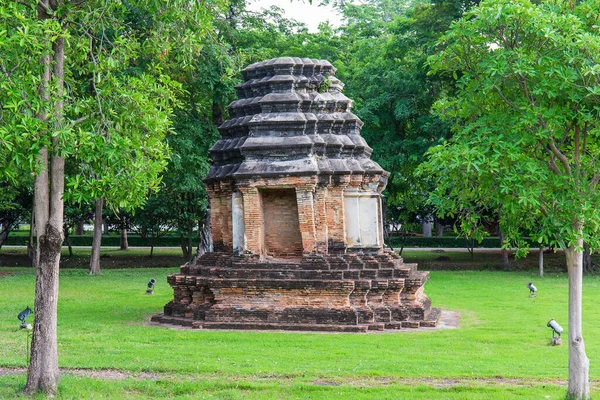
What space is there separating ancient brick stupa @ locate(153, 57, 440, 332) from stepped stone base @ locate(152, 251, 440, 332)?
0.02m

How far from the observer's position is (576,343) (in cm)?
877

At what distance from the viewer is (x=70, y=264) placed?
3338 cm

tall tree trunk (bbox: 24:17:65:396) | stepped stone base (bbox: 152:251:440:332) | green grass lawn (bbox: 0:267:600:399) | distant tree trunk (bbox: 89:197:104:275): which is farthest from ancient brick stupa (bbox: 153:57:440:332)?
distant tree trunk (bbox: 89:197:104:275)

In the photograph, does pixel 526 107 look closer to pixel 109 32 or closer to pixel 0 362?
pixel 0 362

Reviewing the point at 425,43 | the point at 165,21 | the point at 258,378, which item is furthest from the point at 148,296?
the point at 425,43

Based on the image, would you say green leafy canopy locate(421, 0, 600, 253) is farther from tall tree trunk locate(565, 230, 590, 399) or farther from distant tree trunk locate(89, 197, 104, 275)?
distant tree trunk locate(89, 197, 104, 275)

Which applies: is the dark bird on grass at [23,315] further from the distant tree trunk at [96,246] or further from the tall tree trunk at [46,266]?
the distant tree trunk at [96,246]

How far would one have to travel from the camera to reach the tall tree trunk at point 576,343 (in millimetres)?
8711

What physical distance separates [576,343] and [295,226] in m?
7.93

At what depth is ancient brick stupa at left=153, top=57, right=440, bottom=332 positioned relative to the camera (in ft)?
48.3

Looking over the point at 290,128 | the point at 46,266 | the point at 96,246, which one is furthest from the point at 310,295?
the point at 96,246

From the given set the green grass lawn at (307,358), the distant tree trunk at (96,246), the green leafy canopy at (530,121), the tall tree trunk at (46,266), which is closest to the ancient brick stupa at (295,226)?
the green grass lawn at (307,358)

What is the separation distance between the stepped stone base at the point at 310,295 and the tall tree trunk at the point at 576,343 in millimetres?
5955

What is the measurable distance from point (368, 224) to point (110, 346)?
20.7ft
